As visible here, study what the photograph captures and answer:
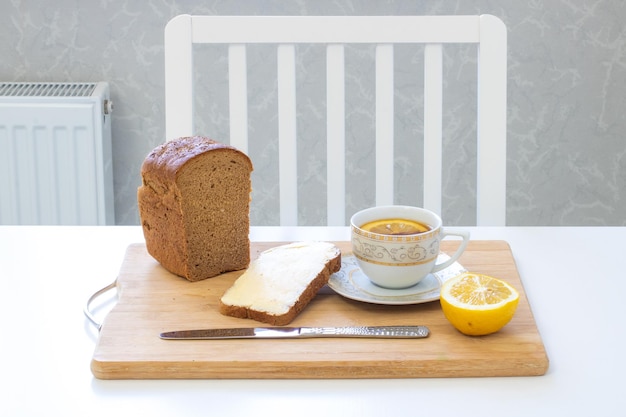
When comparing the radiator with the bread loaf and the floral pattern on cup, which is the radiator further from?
the floral pattern on cup

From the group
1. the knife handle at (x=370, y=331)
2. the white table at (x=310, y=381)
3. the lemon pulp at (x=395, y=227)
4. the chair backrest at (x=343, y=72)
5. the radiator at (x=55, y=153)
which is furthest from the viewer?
the radiator at (x=55, y=153)

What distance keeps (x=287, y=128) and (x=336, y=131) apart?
3.2 inches

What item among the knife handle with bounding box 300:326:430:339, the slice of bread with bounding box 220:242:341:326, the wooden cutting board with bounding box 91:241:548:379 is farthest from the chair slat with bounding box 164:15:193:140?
the knife handle with bounding box 300:326:430:339

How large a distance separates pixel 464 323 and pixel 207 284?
1.11 ft

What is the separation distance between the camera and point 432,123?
1472 millimetres

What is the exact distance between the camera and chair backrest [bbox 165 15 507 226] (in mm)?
1438

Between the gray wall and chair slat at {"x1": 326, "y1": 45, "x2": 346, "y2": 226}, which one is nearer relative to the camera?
chair slat at {"x1": 326, "y1": 45, "x2": 346, "y2": 226}

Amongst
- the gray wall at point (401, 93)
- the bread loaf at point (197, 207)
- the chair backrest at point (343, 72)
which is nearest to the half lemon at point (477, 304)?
the bread loaf at point (197, 207)

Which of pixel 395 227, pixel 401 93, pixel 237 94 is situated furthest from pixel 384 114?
pixel 401 93

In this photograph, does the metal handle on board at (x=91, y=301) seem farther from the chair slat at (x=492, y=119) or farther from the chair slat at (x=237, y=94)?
the chair slat at (x=492, y=119)

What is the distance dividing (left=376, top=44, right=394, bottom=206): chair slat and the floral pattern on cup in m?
0.45

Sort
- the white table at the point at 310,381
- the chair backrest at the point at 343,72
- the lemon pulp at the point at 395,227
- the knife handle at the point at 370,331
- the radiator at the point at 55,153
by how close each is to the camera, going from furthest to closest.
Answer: the radiator at the point at 55,153
the chair backrest at the point at 343,72
the lemon pulp at the point at 395,227
the knife handle at the point at 370,331
the white table at the point at 310,381

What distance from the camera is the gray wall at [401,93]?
222 centimetres

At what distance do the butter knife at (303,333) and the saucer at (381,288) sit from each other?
0.07m
